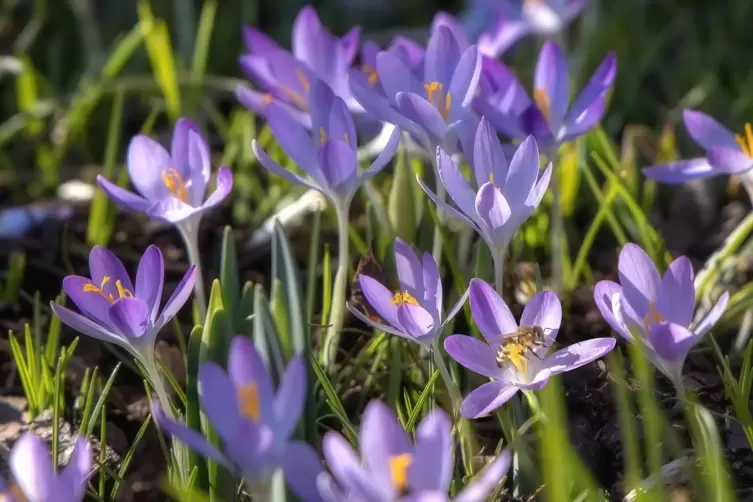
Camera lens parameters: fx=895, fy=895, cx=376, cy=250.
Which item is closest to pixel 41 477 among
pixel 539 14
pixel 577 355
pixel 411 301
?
pixel 411 301

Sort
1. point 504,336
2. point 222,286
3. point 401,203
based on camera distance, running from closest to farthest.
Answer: point 504,336 < point 222,286 < point 401,203

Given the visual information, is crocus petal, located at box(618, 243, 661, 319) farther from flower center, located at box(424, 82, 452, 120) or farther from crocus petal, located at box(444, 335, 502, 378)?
flower center, located at box(424, 82, 452, 120)

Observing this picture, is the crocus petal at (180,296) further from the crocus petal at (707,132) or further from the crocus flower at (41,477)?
the crocus petal at (707,132)

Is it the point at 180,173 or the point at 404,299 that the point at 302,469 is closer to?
the point at 404,299

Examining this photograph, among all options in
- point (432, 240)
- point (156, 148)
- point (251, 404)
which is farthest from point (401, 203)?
point (251, 404)

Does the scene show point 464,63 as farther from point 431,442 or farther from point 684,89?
point 684,89

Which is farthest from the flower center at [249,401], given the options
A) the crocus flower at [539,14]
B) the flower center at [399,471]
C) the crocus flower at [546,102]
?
the crocus flower at [539,14]
